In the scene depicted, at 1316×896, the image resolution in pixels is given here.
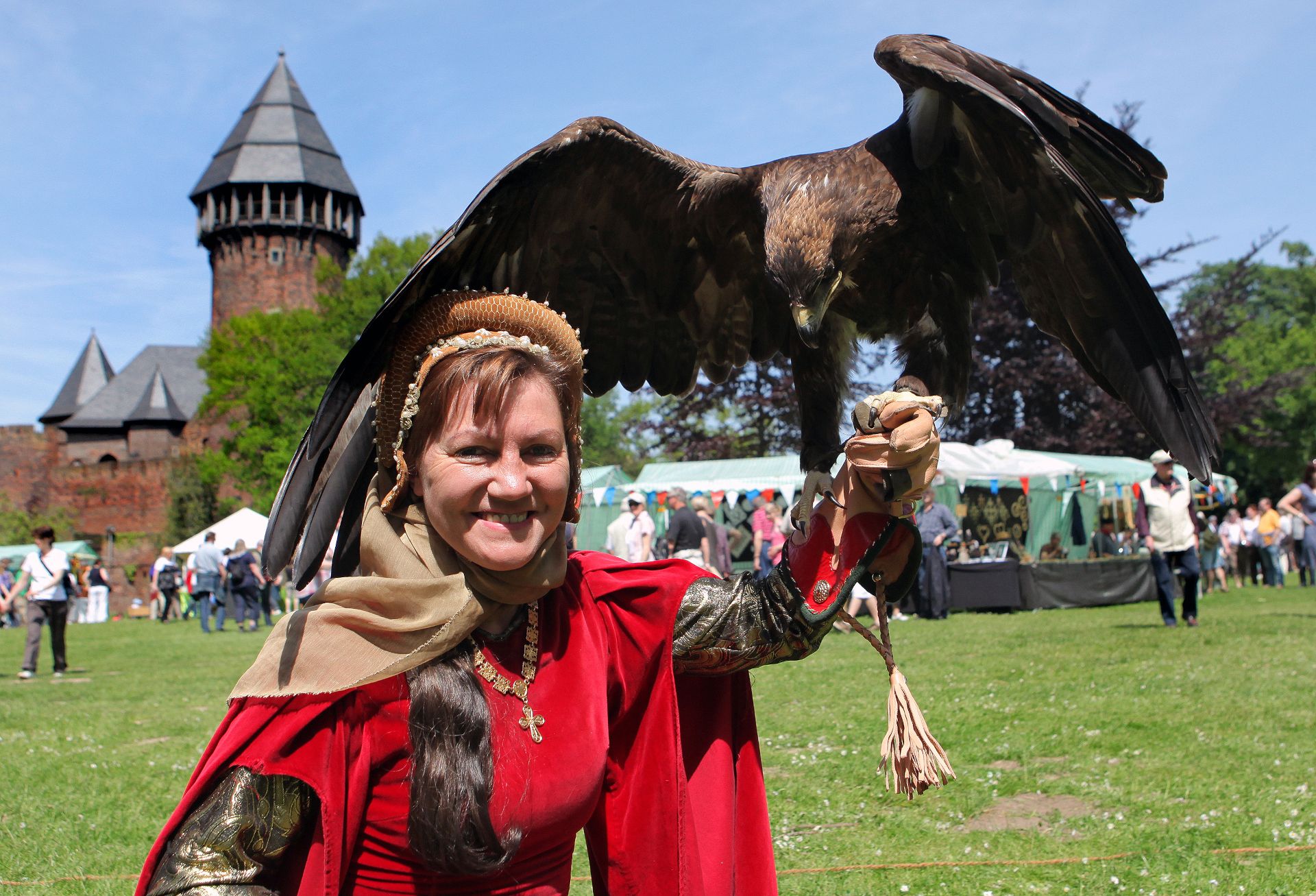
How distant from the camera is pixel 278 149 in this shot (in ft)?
164

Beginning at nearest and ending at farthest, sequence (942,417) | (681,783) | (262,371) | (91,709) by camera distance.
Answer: (681,783) < (942,417) < (91,709) < (262,371)

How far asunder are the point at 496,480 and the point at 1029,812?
3.26 metres

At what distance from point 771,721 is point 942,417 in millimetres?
3789

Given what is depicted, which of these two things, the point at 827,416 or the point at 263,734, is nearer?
the point at 263,734

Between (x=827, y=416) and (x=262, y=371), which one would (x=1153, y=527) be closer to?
(x=827, y=416)

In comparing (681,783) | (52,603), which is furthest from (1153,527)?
(52,603)

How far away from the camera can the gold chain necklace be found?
171cm

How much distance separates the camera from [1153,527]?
9.29 m

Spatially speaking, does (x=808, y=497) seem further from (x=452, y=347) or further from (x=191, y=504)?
(x=191, y=504)

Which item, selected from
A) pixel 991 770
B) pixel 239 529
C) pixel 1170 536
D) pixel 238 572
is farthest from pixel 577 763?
pixel 239 529

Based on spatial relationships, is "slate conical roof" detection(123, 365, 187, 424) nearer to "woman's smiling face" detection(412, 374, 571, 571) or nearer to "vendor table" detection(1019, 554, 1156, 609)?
"vendor table" detection(1019, 554, 1156, 609)

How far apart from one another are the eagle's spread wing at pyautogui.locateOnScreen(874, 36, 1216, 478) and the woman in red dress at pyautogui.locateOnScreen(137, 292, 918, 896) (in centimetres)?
80

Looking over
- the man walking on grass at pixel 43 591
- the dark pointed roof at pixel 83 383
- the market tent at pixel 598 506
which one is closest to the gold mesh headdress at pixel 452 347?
the man walking on grass at pixel 43 591

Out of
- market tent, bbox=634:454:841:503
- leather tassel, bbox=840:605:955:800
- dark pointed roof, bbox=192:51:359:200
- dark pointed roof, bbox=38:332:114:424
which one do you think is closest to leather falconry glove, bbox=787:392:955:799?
leather tassel, bbox=840:605:955:800
